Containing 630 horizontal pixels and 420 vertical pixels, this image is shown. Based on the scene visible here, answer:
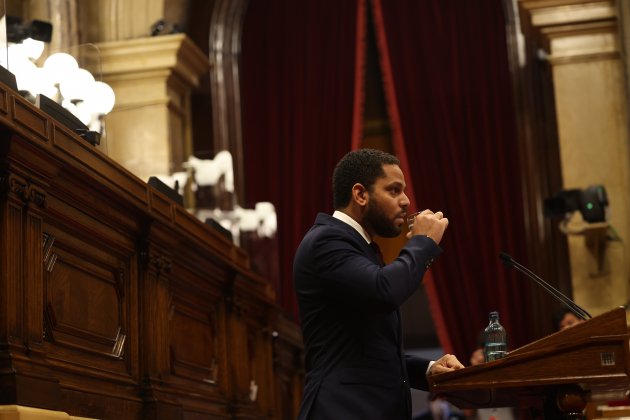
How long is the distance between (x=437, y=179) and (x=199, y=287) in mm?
4235

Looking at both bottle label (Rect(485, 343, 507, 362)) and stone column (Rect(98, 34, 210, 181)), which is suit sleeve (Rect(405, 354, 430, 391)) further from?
stone column (Rect(98, 34, 210, 181))

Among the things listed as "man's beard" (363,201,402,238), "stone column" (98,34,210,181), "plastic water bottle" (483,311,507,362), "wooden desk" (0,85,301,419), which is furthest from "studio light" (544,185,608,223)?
"man's beard" (363,201,402,238)

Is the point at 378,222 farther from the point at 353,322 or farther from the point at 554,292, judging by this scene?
the point at 554,292

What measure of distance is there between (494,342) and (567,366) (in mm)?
387

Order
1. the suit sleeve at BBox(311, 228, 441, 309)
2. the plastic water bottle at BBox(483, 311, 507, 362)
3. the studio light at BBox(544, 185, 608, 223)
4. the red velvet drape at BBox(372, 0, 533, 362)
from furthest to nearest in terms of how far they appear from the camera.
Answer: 1. the red velvet drape at BBox(372, 0, 533, 362)
2. the studio light at BBox(544, 185, 608, 223)
3. the plastic water bottle at BBox(483, 311, 507, 362)
4. the suit sleeve at BBox(311, 228, 441, 309)

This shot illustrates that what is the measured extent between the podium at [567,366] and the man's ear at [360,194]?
45 cm

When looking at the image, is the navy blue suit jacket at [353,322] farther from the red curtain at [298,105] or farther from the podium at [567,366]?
the red curtain at [298,105]

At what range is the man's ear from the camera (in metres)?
2.60

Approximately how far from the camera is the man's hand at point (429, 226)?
253cm

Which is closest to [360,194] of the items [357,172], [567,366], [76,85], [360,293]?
[357,172]

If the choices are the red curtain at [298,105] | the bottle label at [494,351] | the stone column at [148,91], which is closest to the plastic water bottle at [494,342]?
the bottle label at [494,351]

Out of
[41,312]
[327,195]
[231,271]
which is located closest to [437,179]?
[327,195]

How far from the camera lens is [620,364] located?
2.40 meters

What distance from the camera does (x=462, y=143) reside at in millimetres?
9023
